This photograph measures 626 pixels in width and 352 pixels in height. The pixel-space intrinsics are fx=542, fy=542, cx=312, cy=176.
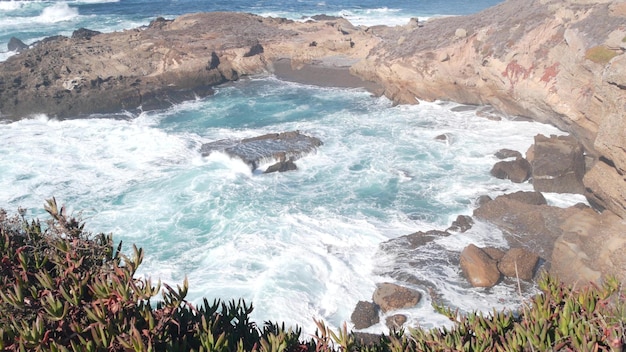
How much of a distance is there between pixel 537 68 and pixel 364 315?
13.9 m

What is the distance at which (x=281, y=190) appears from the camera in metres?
19.8

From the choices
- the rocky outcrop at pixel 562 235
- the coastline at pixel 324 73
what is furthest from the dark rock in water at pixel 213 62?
the rocky outcrop at pixel 562 235

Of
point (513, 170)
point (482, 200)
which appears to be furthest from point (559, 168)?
point (482, 200)

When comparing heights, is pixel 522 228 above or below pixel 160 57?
below

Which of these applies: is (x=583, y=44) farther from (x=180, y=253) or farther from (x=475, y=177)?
(x=180, y=253)

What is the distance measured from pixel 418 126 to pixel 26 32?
130 ft

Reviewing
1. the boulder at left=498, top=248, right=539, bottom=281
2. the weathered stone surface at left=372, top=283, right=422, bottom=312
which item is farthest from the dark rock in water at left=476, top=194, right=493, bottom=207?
the weathered stone surface at left=372, top=283, right=422, bottom=312

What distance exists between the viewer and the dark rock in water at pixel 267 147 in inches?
859

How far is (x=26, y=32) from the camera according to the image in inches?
1906

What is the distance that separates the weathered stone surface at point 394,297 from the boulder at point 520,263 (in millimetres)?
2405

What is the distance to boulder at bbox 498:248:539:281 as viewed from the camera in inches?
535

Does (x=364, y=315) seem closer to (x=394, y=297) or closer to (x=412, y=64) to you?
(x=394, y=297)

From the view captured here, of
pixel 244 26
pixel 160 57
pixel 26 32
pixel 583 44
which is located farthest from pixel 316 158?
pixel 26 32

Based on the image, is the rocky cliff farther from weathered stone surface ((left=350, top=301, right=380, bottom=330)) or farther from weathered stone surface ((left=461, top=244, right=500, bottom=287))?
weathered stone surface ((left=350, top=301, right=380, bottom=330))
